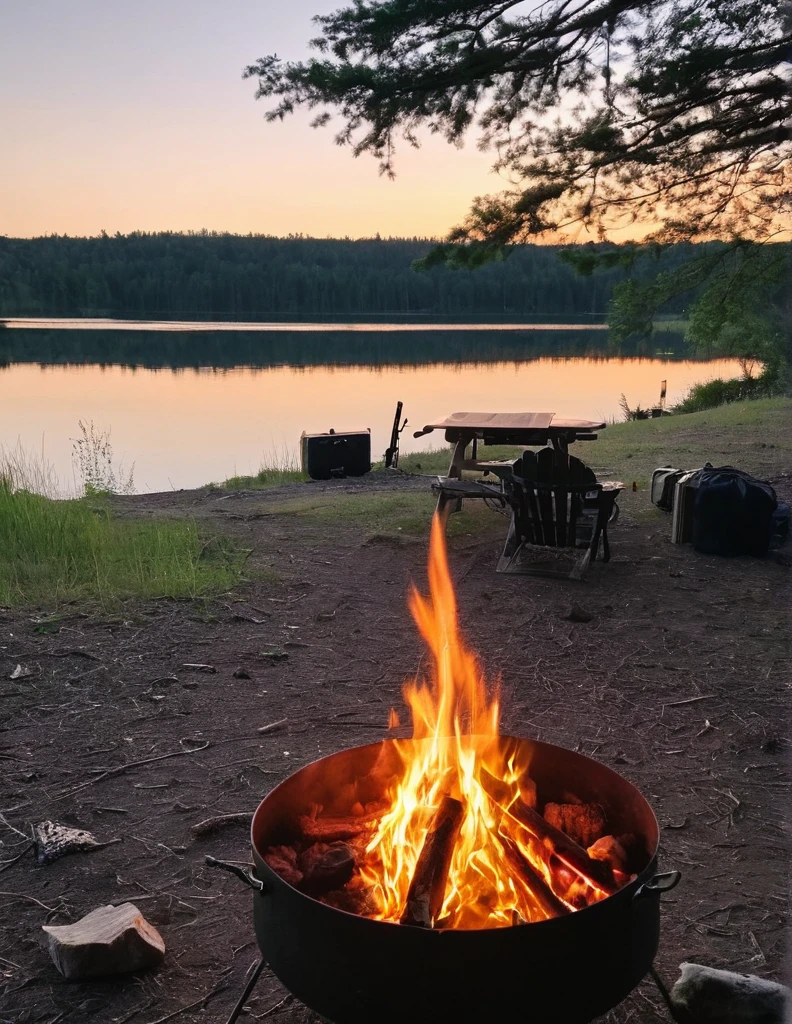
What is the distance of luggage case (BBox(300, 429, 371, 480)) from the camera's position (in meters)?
13.6

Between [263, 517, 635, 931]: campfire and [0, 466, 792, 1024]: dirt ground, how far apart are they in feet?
1.37

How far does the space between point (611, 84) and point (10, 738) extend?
6.58 m

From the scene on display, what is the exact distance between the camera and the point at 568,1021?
5.36 ft

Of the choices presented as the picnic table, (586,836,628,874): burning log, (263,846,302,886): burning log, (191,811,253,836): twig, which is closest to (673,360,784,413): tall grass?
the picnic table

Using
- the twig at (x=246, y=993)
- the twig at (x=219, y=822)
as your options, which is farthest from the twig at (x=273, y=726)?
the twig at (x=246, y=993)

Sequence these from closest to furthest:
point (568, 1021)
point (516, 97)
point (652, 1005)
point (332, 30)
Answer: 1. point (568, 1021)
2. point (652, 1005)
3. point (332, 30)
4. point (516, 97)

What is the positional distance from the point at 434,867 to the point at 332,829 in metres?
0.36

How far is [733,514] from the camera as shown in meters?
6.14

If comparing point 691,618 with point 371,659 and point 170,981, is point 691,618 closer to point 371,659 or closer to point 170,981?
point 371,659

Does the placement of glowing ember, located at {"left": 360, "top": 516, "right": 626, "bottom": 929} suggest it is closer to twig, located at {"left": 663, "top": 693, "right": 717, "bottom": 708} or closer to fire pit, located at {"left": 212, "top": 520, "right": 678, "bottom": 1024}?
fire pit, located at {"left": 212, "top": 520, "right": 678, "bottom": 1024}

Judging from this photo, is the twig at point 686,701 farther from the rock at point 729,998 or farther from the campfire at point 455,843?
the rock at point 729,998

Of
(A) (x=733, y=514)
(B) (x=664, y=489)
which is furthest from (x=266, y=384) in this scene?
(A) (x=733, y=514)

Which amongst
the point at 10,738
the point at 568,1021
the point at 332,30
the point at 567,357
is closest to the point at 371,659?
the point at 10,738

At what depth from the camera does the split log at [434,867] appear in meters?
1.73
